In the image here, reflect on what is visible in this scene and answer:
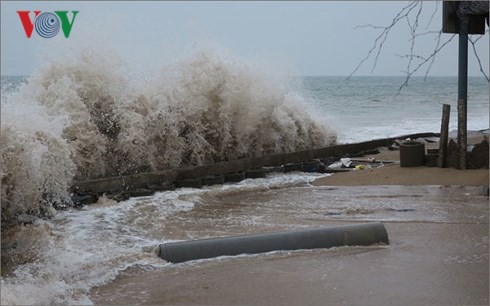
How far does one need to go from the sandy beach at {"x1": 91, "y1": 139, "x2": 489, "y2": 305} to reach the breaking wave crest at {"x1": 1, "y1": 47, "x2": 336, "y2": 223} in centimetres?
227

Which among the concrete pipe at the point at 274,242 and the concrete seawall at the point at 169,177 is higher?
the concrete seawall at the point at 169,177

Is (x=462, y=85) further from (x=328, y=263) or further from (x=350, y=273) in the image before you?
(x=350, y=273)

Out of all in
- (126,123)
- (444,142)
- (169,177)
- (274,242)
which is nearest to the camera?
(274,242)

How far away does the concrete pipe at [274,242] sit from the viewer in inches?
231

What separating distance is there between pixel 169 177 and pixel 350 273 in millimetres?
5961

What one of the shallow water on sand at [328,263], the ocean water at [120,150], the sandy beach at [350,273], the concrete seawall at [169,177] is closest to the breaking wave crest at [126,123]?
the ocean water at [120,150]

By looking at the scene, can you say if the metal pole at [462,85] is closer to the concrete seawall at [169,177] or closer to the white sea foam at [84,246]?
the concrete seawall at [169,177]

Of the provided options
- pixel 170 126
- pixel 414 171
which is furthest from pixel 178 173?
pixel 414 171

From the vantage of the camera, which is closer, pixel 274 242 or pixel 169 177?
pixel 274 242

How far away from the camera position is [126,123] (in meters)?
11.7

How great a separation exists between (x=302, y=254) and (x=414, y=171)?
Result: 5.77m

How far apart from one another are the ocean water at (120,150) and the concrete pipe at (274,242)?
0.24 metres

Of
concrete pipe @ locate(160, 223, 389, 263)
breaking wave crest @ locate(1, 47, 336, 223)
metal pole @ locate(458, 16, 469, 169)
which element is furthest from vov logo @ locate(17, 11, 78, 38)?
metal pole @ locate(458, 16, 469, 169)

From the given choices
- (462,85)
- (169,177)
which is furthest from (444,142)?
(169,177)
